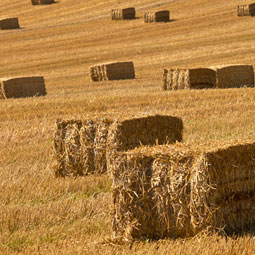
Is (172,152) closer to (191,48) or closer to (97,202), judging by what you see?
(97,202)

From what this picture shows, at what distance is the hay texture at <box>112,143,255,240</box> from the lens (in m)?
5.65

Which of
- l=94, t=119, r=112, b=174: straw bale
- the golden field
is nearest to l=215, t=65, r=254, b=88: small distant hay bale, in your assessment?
the golden field

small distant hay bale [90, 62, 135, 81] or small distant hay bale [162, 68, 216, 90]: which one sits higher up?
small distant hay bale [162, 68, 216, 90]

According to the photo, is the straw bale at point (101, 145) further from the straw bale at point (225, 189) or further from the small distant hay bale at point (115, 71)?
the small distant hay bale at point (115, 71)

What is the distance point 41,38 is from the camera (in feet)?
127

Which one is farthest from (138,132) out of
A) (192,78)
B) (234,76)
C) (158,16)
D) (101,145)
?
(158,16)

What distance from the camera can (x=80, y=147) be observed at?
898 centimetres

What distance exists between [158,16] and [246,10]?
17.3ft

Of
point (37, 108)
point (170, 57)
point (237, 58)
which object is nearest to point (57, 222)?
point (37, 108)

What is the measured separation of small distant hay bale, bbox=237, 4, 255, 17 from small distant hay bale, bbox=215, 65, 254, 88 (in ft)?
56.5

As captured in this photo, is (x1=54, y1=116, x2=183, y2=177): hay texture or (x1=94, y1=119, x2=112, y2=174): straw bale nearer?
(x1=54, y1=116, x2=183, y2=177): hay texture

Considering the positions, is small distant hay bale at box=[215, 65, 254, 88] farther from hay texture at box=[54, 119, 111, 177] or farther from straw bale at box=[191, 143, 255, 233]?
straw bale at box=[191, 143, 255, 233]

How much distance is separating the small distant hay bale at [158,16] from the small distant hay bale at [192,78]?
20211 mm

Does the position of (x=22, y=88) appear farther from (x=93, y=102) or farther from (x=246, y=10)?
(x=246, y=10)
